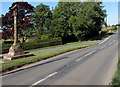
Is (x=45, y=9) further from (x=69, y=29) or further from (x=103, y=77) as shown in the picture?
(x=103, y=77)

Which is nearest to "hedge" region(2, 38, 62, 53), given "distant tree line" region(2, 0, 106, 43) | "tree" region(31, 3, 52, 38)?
"distant tree line" region(2, 0, 106, 43)

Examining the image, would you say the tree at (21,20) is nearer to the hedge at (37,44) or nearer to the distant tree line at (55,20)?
the distant tree line at (55,20)

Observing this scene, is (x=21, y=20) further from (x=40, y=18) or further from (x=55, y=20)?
(x=55, y=20)

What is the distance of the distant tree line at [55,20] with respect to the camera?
48469 mm

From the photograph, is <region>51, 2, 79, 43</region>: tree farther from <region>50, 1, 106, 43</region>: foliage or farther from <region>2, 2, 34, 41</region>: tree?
<region>2, 2, 34, 41</region>: tree

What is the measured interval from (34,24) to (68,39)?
1181 cm

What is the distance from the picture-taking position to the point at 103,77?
35.6 ft

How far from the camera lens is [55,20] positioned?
4831 centimetres

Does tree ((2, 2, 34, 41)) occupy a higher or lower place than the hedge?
higher

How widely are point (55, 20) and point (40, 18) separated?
235 inches

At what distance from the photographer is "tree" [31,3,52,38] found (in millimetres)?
51263

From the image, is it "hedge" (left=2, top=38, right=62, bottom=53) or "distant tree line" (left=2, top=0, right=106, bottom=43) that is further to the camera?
"distant tree line" (left=2, top=0, right=106, bottom=43)

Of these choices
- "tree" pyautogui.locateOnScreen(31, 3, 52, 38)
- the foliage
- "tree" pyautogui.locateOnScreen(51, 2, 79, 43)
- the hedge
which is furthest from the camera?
"tree" pyautogui.locateOnScreen(31, 3, 52, 38)

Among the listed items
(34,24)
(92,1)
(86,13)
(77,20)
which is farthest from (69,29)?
(92,1)
